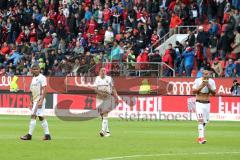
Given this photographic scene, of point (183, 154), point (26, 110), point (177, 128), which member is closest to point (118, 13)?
point (26, 110)

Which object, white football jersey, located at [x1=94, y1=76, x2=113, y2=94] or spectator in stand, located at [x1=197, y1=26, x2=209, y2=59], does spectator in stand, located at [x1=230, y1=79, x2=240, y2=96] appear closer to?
spectator in stand, located at [x1=197, y1=26, x2=209, y2=59]

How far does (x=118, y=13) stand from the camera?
42781mm

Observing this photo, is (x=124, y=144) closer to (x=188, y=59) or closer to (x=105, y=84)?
(x=105, y=84)

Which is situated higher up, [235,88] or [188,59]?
[188,59]

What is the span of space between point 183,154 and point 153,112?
58.1 feet

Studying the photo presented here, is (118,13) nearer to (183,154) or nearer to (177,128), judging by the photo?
(177,128)

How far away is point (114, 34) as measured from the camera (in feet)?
140

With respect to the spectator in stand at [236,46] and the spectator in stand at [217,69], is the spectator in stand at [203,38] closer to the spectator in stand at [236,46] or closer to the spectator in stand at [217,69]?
the spectator in stand at [217,69]

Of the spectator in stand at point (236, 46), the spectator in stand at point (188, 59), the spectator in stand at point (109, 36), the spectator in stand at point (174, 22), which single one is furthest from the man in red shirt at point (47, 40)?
the spectator in stand at point (236, 46)

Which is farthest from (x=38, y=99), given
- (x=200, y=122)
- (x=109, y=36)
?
(x=109, y=36)

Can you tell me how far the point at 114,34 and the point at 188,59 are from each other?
6985mm

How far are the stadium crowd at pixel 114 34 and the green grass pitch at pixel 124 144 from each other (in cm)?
840

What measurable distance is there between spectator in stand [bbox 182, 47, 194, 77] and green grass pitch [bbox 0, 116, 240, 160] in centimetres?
823

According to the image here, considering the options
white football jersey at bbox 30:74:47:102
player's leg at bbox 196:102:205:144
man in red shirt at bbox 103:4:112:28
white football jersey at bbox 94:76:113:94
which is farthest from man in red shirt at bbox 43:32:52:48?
player's leg at bbox 196:102:205:144
